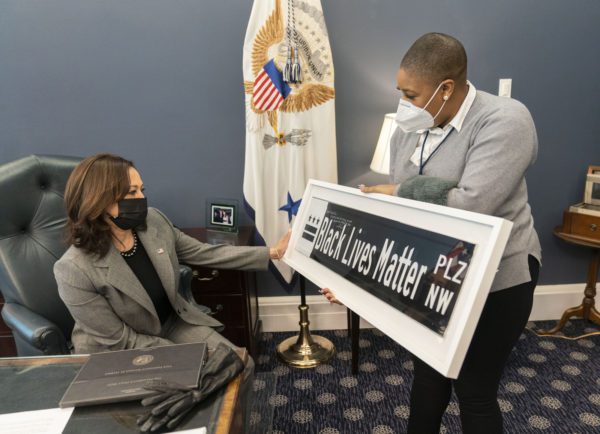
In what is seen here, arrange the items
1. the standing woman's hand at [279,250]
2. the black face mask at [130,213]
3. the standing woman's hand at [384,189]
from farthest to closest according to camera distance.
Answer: the standing woman's hand at [279,250] < the black face mask at [130,213] < the standing woman's hand at [384,189]

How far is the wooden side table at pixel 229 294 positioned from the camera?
85.9 inches

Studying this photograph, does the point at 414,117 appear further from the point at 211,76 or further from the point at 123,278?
the point at 211,76

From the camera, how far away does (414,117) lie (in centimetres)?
121

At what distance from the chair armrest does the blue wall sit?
1137mm

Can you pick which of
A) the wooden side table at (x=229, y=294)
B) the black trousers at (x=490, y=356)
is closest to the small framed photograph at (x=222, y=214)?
the wooden side table at (x=229, y=294)

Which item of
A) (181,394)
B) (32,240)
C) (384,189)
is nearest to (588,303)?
(384,189)

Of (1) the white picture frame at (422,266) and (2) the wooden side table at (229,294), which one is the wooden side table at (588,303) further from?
(2) the wooden side table at (229,294)

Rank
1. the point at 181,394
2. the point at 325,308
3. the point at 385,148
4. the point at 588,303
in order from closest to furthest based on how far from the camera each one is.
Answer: the point at 181,394, the point at 385,148, the point at 588,303, the point at 325,308

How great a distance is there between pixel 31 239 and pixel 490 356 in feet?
5.76

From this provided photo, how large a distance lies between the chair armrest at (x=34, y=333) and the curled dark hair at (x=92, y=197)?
32cm

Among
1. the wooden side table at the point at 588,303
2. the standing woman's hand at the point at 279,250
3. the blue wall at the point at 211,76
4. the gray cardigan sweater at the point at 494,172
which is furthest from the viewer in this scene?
the wooden side table at the point at 588,303

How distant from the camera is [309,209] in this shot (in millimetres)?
1781

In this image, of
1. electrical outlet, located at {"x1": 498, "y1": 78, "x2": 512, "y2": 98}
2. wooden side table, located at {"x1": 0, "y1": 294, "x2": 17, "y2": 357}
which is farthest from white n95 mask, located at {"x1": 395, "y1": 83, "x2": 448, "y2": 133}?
wooden side table, located at {"x1": 0, "y1": 294, "x2": 17, "y2": 357}

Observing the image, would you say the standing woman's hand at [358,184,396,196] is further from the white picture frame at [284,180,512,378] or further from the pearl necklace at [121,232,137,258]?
the pearl necklace at [121,232,137,258]
